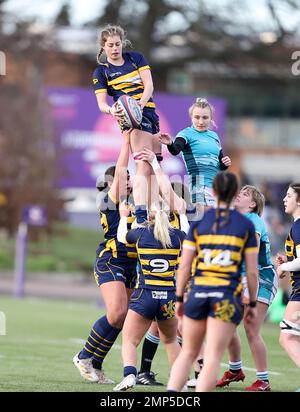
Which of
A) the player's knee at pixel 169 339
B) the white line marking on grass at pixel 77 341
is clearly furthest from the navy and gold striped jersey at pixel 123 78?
the white line marking on grass at pixel 77 341

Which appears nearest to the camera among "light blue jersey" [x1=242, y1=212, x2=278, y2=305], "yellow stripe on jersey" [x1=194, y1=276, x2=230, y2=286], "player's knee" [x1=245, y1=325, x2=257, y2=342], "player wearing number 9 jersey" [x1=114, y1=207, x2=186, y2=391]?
"yellow stripe on jersey" [x1=194, y1=276, x2=230, y2=286]

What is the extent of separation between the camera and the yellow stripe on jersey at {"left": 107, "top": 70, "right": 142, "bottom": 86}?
12109mm

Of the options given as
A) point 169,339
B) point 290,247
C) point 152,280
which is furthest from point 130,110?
point 169,339

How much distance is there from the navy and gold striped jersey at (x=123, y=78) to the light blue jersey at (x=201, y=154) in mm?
759

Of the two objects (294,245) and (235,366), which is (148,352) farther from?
(294,245)

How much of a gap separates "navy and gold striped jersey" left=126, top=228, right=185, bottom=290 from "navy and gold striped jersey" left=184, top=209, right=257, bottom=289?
1.63 meters

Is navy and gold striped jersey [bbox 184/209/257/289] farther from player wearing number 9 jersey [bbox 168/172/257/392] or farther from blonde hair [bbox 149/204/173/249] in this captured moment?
blonde hair [bbox 149/204/173/249]

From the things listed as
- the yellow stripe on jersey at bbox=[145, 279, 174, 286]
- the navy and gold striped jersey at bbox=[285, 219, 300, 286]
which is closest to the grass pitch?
the yellow stripe on jersey at bbox=[145, 279, 174, 286]

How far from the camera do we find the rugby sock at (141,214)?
1098 centimetres

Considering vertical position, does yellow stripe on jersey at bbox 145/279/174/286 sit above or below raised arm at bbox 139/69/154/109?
below

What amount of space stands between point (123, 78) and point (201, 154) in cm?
129

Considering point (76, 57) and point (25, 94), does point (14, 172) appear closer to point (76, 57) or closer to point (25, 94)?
point (25, 94)
